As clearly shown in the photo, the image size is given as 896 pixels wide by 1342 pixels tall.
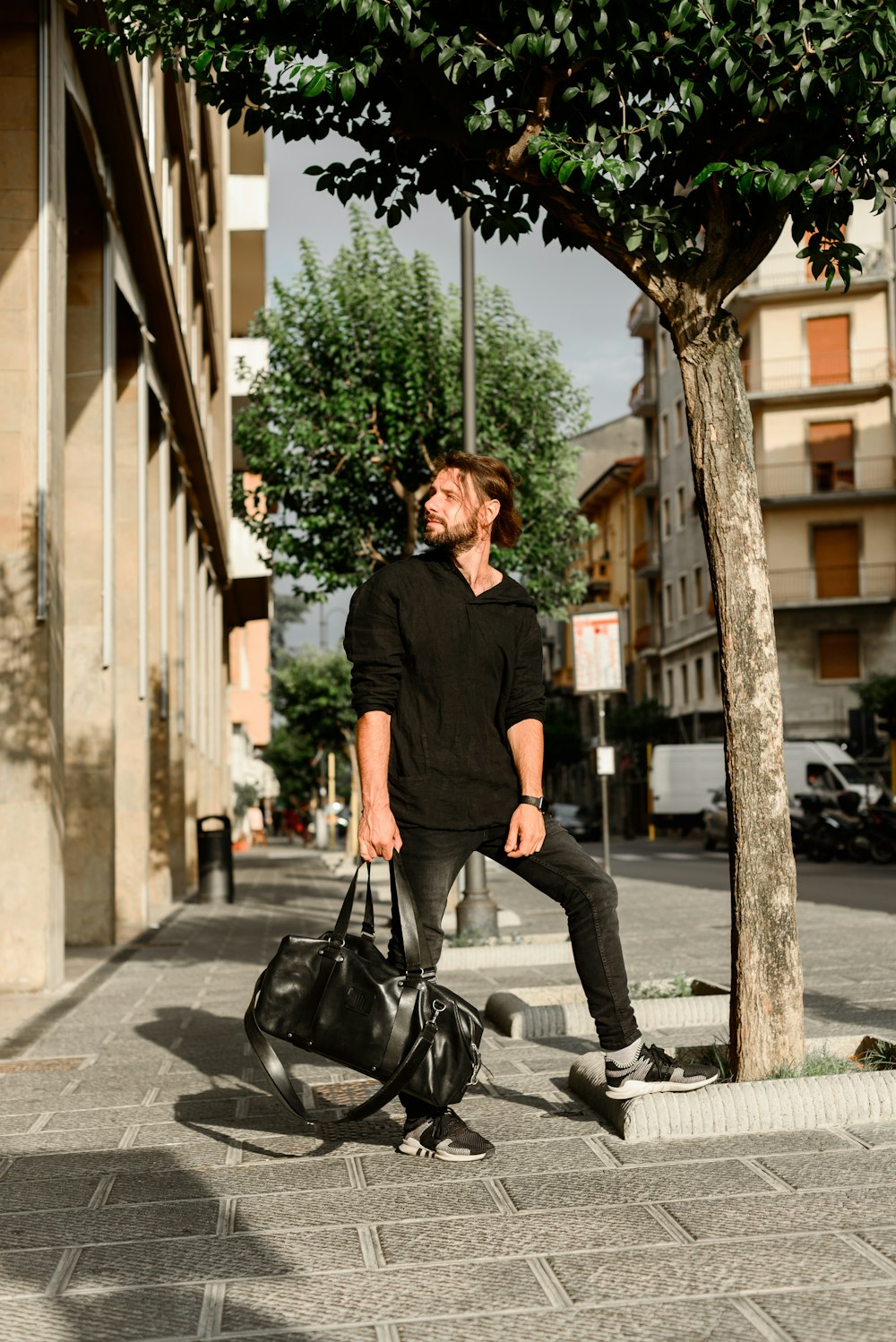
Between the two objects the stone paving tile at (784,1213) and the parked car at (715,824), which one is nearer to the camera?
the stone paving tile at (784,1213)

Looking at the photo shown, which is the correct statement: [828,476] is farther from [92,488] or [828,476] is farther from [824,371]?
[92,488]

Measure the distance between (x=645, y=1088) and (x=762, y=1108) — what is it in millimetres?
369

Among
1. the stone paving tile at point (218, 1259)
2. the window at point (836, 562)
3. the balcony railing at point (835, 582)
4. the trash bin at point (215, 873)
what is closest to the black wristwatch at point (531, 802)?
the stone paving tile at point (218, 1259)

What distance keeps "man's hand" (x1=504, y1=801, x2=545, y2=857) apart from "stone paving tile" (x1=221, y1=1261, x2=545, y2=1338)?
140 centimetres

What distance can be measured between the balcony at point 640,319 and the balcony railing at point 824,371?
13015mm

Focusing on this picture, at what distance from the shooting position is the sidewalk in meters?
3.21

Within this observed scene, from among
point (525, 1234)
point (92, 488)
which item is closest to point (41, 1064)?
point (525, 1234)

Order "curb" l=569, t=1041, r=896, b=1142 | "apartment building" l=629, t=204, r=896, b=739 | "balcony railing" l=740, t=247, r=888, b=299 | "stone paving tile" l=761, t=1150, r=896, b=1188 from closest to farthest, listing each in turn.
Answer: "stone paving tile" l=761, t=1150, r=896, b=1188 → "curb" l=569, t=1041, r=896, b=1142 → "balcony railing" l=740, t=247, r=888, b=299 → "apartment building" l=629, t=204, r=896, b=739

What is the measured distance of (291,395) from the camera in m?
19.9

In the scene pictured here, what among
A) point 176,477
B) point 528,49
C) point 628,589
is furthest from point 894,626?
point 528,49

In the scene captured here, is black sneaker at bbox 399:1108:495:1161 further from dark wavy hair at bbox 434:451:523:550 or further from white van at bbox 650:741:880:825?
white van at bbox 650:741:880:825

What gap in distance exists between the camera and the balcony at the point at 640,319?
6262 centimetres

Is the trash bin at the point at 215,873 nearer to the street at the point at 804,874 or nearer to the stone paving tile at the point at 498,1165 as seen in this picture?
the street at the point at 804,874

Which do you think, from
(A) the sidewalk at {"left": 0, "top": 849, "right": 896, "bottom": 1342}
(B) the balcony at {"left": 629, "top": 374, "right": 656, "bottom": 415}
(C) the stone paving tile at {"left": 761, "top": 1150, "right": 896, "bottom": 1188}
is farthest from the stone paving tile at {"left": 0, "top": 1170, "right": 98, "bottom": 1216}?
(B) the balcony at {"left": 629, "top": 374, "right": 656, "bottom": 415}
